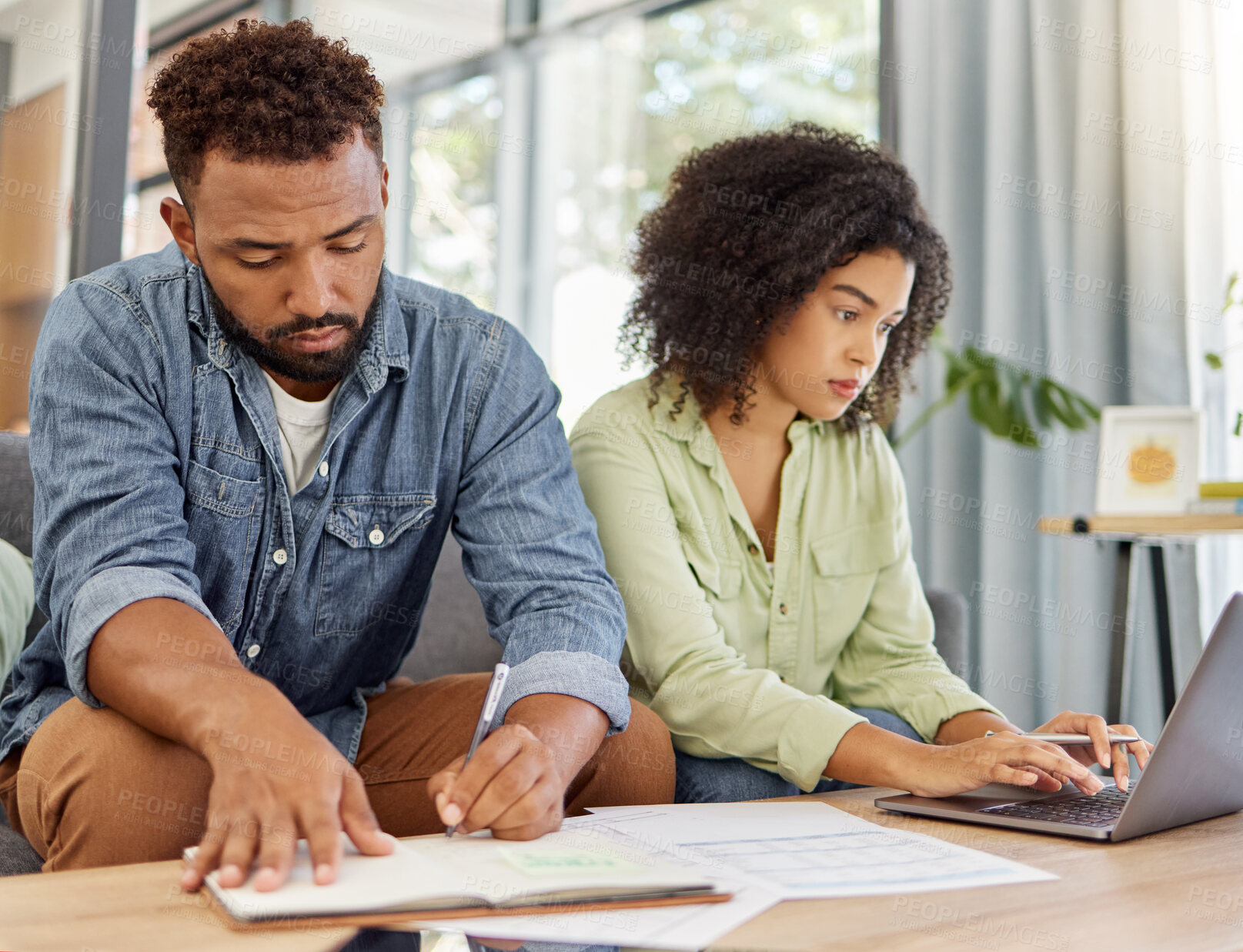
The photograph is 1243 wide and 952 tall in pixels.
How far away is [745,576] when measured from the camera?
1484 millimetres

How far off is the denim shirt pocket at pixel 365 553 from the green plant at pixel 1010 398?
156 cm

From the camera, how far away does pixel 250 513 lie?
3.70 ft

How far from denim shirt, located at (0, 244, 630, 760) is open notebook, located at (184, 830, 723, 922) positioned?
0.89 ft

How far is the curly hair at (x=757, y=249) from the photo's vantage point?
1.51 meters

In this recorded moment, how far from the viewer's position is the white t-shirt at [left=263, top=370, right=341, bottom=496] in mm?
1180

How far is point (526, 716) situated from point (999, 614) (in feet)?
6.62

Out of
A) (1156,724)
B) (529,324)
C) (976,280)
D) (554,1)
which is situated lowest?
(1156,724)

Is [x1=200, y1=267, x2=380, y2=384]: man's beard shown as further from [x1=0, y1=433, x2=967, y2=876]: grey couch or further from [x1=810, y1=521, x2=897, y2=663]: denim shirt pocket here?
[x1=810, y1=521, x2=897, y2=663]: denim shirt pocket

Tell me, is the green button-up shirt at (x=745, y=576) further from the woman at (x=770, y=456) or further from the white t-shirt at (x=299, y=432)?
the white t-shirt at (x=299, y=432)

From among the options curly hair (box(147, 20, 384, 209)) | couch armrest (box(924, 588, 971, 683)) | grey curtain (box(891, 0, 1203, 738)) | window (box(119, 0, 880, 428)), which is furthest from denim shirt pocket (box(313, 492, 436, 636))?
window (box(119, 0, 880, 428))

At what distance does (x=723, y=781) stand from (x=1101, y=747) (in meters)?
0.40

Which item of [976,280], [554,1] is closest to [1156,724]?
[976,280]

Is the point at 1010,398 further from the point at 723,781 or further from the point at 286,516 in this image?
the point at 286,516

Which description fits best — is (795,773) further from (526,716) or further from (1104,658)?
(1104,658)
